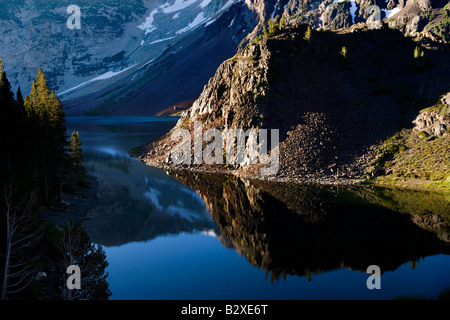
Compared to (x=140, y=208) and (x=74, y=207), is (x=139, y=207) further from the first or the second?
(x=74, y=207)

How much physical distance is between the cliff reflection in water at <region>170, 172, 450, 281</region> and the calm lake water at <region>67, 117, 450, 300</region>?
91 mm

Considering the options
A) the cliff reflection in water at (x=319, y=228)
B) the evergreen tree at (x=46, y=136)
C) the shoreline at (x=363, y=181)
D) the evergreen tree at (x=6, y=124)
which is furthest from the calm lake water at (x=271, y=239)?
the evergreen tree at (x=6, y=124)

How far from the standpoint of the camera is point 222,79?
7231cm

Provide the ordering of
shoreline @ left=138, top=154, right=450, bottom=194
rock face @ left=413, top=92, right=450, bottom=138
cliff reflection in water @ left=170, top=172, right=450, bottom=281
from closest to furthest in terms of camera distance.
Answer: cliff reflection in water @ left=170, top=172, right=450, bottom=281, shoreline @ left=138, top=154, right=450, bottom=194, rock face @ left=413, top=92, right=450, bottom=138

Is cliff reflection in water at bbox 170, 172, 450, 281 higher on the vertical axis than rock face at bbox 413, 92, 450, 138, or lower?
lower

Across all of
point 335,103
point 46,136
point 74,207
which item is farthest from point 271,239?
point 335,103

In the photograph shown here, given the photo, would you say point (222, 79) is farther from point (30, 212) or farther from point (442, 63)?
point (30, 212)

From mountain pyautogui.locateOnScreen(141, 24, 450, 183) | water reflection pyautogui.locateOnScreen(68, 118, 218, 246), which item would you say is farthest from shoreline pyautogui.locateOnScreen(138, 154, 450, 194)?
water reflection pyautogui.locateOnScreen(68, 118, 218, 246)

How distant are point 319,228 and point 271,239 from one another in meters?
5.01

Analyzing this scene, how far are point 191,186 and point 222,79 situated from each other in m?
30.6

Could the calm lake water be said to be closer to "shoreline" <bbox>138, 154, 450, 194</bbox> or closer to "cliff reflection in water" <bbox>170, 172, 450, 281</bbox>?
"cliff reflection in water" <bbox>170, 172, 450, 281</bbox>

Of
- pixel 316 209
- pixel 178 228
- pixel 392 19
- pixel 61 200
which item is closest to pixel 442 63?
pixel 316 209

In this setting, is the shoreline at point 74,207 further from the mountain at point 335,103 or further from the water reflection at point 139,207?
the mountain at point 335,103

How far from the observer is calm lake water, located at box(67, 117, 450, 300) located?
20.8 meters
